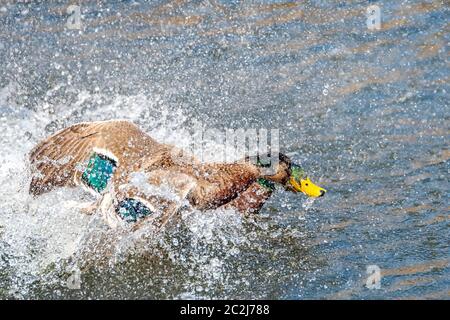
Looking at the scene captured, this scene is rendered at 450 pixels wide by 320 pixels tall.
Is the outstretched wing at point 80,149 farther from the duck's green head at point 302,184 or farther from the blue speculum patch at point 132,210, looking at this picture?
the duck's green head at point 302,184

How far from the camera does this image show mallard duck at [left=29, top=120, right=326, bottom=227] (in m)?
4.56

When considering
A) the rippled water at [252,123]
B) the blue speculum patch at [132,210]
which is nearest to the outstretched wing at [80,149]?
the rippled water at [252,123]

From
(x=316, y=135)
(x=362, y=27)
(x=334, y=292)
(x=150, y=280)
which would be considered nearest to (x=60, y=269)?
(x=150, y=280)

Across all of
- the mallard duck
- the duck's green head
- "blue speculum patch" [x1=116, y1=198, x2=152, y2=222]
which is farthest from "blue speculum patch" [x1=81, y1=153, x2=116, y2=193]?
the duck's green head

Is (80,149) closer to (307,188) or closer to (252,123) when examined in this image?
(307,188)

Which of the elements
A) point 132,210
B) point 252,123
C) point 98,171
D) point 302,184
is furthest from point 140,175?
point 252,123

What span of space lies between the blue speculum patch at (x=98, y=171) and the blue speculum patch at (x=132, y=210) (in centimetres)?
23

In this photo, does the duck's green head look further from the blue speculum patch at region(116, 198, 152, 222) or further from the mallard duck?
the blue speculum patch at region(116, 198, 152, 222)

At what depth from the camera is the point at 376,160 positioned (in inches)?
218

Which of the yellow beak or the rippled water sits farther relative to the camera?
the yellow beak

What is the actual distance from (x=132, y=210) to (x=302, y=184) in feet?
3.27

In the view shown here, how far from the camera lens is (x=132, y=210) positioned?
4.67 metres
